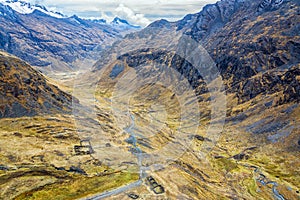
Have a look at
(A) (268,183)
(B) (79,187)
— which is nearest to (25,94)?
(B) (79,187)

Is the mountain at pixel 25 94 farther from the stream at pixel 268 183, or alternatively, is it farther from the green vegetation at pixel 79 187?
the stream at pixel 268 183

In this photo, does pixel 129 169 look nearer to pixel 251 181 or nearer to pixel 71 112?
pixel 251 181

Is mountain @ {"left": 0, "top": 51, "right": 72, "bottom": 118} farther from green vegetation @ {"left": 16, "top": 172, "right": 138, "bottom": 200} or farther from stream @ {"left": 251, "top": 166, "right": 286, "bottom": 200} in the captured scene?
stream @ {"left": 251, "top": 166, "right": 286, "bottom": 200}

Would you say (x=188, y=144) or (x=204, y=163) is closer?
(x=204, y=163)

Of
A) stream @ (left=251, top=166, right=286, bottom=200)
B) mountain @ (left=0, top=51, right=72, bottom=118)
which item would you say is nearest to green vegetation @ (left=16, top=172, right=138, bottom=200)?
stream @ (left=251, top=166, right=286, bottom=200)

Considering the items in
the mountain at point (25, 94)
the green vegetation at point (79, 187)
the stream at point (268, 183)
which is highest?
the mountain at point (25, 94)

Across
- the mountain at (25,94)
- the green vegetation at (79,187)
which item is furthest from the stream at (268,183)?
the mountain at (25,94)

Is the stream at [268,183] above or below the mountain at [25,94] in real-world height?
below

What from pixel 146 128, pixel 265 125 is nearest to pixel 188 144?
pixel 146 128
